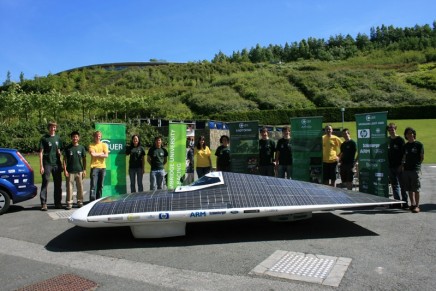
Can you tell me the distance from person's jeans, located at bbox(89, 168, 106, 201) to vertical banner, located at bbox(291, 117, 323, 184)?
16.0 ft

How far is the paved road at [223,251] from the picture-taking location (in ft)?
15.2

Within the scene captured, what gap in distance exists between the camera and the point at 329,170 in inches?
392

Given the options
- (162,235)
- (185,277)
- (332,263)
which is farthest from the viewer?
(162,235)

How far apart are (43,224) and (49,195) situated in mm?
4407

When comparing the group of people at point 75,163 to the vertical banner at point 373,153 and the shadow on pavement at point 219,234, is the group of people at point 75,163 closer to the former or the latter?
the shadow on pavement at point 219,234

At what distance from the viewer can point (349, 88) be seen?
186ft

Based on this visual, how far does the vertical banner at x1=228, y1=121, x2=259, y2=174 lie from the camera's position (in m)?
10.9

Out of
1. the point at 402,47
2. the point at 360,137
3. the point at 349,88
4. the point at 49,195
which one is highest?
the point at 402,47

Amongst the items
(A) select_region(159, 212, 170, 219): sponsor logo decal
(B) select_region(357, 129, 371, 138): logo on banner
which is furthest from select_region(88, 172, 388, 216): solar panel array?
(B) select_region(357, 129, 371, 138): logo on banner

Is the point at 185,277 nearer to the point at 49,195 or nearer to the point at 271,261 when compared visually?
the point at 271,261

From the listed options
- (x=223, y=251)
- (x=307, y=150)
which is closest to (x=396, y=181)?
(x=307, y=150)

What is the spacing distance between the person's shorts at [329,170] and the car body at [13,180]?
23.5 feet

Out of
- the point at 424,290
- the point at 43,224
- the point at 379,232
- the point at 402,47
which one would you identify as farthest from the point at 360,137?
the point at 402,47

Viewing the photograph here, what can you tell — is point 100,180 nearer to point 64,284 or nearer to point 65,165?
point 65,165
